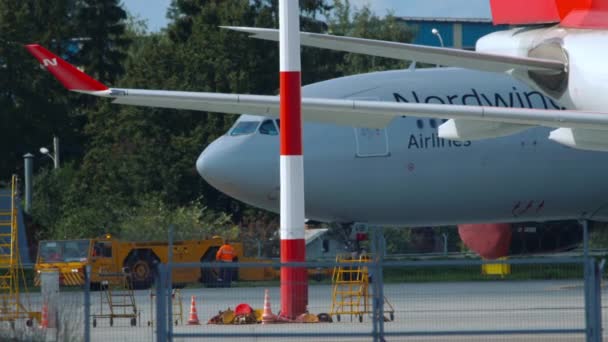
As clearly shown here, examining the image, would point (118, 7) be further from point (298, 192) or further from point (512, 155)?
point (298, 192)

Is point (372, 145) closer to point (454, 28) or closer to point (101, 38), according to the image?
point (101, 38)

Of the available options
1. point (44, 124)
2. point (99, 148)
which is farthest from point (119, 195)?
point (44, 124)

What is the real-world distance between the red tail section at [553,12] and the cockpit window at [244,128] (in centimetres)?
497

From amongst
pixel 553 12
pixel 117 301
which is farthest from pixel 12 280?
pixel 553 12

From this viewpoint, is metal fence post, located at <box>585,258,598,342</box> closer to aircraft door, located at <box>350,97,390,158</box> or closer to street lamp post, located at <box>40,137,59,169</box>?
aircraft door, located at <box>350,97,390,158</box>

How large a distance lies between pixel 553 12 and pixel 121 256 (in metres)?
12.1

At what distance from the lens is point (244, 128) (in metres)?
23.1

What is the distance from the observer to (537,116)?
15.1 meters

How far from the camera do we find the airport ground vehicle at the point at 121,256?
89.2 feet

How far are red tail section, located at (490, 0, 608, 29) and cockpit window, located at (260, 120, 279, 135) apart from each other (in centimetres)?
470

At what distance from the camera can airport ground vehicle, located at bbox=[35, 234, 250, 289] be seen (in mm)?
27188

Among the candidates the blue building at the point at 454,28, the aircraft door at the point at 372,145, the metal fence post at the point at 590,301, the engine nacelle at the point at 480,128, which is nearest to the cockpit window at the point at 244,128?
the aircraft door at the point at 372,145

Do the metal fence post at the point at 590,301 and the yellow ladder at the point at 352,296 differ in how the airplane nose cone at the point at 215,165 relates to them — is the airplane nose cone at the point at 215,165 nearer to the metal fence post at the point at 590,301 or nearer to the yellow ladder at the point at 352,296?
the yellow ladder at the point at 352,296

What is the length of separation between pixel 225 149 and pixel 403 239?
15568 millimetres
